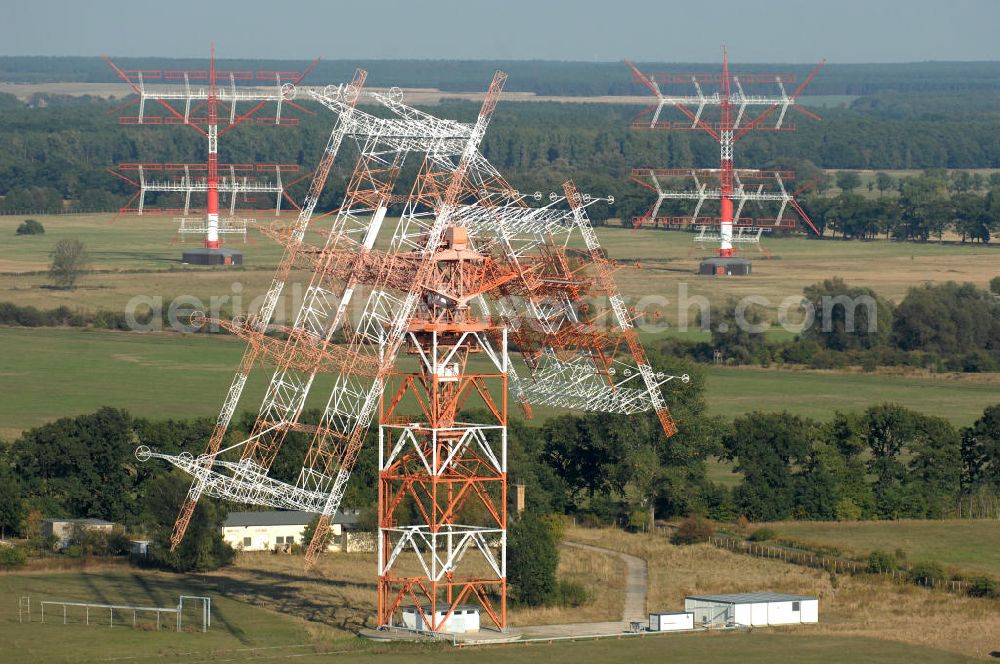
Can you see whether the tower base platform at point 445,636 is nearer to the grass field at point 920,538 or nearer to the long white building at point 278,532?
the long white building at point 278,532

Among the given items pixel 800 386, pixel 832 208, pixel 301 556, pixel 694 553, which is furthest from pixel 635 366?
pixel 832 208

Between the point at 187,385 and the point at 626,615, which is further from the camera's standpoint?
the point at 187,385

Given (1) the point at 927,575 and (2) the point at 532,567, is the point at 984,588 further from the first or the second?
(2) the point at 532,567

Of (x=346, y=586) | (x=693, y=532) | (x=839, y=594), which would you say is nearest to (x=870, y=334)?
(x=693, y=532)

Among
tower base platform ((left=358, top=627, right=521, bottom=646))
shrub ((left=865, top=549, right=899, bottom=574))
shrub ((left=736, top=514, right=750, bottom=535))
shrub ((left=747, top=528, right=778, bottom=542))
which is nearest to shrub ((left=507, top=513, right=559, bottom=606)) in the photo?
tower base platform ((left=358, top=627, right=521, bottom=646))

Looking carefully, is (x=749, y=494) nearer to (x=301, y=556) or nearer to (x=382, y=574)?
(x=301, y=556)

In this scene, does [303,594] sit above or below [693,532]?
below
